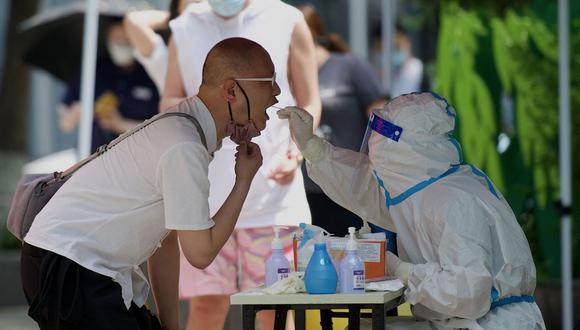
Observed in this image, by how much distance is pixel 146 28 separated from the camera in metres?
6.20

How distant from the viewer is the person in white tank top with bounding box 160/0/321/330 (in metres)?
5.04

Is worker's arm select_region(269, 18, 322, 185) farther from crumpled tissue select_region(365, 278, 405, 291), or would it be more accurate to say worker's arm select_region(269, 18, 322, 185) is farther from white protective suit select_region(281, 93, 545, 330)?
crumpled tissue select_region(365, 278, 405, 291)

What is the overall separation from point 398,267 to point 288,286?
17.0 inches

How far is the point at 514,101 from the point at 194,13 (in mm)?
3069

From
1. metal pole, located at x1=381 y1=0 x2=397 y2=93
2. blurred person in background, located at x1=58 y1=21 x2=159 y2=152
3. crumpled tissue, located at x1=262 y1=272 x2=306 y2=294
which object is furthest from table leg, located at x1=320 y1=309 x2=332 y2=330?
metal pole, located at x1=381 y1=0 x2=397 y2=93

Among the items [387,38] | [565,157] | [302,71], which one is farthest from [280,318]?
[387,38]

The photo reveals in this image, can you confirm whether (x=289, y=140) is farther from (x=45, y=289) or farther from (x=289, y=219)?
(x=45, y=289)

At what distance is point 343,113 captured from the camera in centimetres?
695

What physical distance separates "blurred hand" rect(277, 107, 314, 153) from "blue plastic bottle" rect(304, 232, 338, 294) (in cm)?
81

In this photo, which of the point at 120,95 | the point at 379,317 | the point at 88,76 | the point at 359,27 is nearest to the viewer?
the point at 379,317

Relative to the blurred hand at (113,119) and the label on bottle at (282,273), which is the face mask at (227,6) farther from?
the blurred hand at (113,119)

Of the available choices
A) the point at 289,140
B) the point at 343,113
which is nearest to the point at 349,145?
the point at 343,113

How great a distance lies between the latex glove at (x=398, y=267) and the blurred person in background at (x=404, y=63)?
7.10 m

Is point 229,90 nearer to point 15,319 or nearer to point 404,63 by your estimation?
point 15,319
